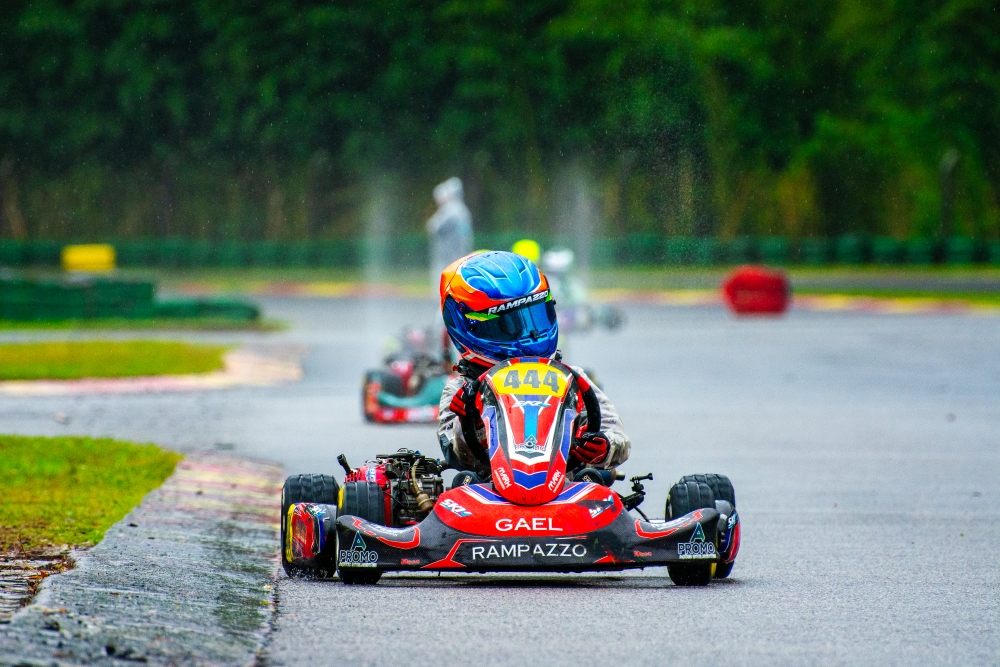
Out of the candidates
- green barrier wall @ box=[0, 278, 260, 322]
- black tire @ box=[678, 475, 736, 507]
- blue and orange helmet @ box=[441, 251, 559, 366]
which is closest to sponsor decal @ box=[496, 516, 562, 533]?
black tire @ box=[678, 475, 736, 507]

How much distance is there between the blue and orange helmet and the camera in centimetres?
699

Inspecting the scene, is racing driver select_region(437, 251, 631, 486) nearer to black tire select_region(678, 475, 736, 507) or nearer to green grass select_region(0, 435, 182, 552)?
black tire select_region(678, 475, 736, 507)

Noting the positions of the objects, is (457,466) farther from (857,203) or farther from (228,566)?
(857,203)

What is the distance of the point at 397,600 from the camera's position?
6008 mm

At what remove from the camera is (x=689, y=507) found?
6.53 metres

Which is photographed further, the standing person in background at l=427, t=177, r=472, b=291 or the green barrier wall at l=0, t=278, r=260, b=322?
the green barrier wall at l=0, t=278, r=260, b=322

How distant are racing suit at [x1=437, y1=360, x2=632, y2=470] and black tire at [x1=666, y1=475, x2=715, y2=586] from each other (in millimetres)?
268

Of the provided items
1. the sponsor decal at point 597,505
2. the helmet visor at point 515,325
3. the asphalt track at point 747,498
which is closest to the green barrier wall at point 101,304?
the asphalt track at point 747,498

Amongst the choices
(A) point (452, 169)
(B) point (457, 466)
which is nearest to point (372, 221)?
(A) point (452, 169)

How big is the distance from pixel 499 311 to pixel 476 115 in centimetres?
5474

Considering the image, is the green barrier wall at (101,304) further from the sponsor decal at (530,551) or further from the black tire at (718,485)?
the sponsor decal at (530,551)

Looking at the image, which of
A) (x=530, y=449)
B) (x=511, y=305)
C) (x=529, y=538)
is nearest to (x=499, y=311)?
(x=511, y=305)

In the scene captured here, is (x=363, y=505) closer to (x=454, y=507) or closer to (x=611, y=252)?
(x=454, y=507)

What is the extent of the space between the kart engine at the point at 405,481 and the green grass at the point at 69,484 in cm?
117
